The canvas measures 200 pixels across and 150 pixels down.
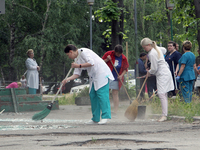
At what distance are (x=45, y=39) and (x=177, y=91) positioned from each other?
18.8 meters

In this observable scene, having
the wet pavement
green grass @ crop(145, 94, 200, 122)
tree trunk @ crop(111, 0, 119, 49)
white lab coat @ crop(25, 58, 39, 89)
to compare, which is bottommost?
green grass @ crop(145, 94, 200, 122)

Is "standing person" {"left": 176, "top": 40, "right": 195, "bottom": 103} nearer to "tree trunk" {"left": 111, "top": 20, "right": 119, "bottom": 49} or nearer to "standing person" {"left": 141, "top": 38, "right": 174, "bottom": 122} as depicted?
"standing person" {"left": 141, "top": 38, "right": 174, "bottom": 122}

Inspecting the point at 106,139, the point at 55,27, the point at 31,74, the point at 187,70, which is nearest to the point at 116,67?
the point at 187,70

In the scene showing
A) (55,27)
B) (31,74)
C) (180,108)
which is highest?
(55,27)

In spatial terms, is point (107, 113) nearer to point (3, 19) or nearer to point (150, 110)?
point (150, 110)

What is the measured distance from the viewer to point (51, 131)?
6.25 m

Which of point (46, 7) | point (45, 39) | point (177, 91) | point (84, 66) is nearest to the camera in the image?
point (84, 66)

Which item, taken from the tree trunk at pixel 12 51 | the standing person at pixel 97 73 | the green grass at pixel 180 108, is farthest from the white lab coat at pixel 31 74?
the tree trunk at pixel 12 51

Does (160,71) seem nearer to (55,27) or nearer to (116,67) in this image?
(116,67)

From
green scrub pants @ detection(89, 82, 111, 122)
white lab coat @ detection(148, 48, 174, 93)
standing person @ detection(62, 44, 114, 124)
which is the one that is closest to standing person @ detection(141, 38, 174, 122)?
Answer: white lab coat @ detection(148, 48, 174, 93)

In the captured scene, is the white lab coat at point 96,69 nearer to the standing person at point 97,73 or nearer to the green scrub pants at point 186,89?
the standing person at point 97,73

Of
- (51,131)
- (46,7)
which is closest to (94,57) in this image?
(51,131)

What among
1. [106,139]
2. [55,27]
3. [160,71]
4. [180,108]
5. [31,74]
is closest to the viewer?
[106,139]

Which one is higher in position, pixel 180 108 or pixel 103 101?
pixel 103 101
